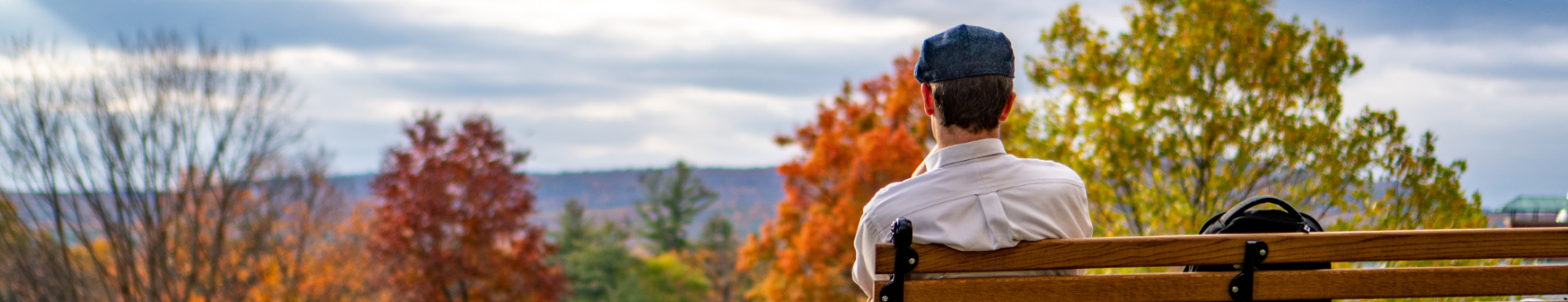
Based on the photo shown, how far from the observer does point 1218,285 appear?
1.92 meters

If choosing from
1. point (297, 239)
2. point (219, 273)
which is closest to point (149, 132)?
point (219, 273)

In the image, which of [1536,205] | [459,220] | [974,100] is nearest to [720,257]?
[459,220]

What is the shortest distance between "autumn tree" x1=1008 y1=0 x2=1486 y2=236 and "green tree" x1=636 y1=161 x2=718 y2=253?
43628 millimetres

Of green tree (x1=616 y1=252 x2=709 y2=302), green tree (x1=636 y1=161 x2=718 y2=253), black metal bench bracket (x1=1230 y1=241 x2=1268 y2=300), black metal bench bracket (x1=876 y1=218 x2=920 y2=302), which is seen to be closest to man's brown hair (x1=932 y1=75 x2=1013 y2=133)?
black metal bench bracket (x1=876 y1=218 x2=920 y2=302)

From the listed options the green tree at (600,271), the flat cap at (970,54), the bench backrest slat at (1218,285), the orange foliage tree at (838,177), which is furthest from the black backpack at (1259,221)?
the green tree at (600,271)

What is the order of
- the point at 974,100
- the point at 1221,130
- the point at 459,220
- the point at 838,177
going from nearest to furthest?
the point at 974,100
the point at 1221,130
the point at 838,177
the point at 459,220

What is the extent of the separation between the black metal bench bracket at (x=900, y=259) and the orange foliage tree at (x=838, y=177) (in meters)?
12.7

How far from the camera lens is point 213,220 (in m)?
19.5

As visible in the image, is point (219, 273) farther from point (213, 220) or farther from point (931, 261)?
point (931, 261)

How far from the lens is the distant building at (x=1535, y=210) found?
4062mm

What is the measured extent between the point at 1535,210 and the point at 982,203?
3.79 metres

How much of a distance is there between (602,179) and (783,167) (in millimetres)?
83121

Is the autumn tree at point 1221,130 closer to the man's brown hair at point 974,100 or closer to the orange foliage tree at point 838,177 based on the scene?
the man's brown hair at point 974,100

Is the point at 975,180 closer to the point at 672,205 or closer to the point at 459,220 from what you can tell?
the point at 459,220
